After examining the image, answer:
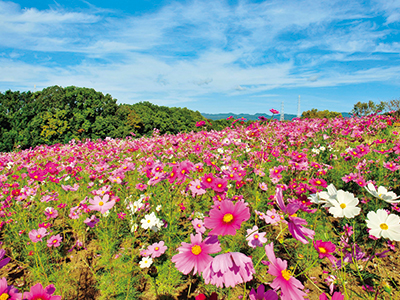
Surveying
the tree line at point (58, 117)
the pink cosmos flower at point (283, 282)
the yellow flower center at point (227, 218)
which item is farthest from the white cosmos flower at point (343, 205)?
the tree line at point (58, 117)

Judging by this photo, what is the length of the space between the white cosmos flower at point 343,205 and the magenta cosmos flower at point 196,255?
56 centimetres

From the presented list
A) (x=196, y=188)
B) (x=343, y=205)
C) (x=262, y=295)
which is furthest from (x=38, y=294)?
(x=343, y=205)

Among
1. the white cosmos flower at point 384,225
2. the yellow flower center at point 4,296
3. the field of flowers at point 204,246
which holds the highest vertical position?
→ the white cosmos flower at point 384,225

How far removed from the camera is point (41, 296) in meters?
0.78

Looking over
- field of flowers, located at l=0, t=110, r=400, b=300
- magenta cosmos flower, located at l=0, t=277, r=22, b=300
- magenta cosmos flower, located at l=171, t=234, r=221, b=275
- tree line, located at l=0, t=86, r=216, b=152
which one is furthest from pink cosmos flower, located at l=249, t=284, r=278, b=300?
tree line, located at l=0, t=86, r=216, b=152

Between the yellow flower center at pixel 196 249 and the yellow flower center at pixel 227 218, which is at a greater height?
the yellow flower center at pixel 227 218

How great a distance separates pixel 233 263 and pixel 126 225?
6.54 feet

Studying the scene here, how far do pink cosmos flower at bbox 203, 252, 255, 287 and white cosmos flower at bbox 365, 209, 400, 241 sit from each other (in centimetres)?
57

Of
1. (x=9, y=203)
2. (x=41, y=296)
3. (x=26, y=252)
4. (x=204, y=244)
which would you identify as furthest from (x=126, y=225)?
(x=204, y=244)

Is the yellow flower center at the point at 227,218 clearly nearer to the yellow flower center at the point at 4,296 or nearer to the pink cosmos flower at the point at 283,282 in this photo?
the pink cosmos flower at the point at 283,282

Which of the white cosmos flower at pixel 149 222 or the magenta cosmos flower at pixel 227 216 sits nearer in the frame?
the magenta cosmos flower at pixel 227 216

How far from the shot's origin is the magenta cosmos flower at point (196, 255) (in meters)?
0.83

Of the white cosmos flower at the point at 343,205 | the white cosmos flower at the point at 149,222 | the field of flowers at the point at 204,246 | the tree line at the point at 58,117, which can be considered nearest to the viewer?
the field of flowers at the point at 204,246

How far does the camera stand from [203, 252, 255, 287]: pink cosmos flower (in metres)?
0.72
